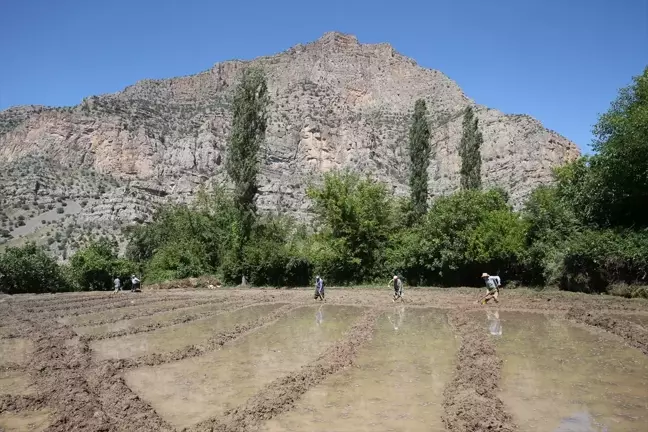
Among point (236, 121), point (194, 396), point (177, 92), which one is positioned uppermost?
point (177, 92)

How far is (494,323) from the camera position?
18.9 meters

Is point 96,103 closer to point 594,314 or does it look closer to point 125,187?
point 125,187

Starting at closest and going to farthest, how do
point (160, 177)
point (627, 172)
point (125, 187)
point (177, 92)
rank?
point (627, 172) → point (125, 187) → point (160, 177) → point (177, 92)

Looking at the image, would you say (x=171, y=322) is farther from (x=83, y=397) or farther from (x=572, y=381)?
(x=572, y=381)

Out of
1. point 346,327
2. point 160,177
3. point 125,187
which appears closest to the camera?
point 346,327

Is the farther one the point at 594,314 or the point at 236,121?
the point at 236,121

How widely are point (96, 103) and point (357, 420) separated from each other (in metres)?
138

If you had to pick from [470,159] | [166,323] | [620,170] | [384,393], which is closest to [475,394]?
[384,393]

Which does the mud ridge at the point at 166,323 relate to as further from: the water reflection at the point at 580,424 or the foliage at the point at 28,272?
the foliage at the point at 28,272

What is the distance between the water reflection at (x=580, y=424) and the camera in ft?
25.3

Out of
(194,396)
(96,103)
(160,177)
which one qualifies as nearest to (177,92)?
(96,103)

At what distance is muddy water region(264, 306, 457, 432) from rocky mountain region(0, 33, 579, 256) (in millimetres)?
68378

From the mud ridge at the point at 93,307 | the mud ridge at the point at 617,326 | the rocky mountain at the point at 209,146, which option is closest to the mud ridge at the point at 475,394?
the mud ridge at the point at 617,326

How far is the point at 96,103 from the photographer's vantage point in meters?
127
